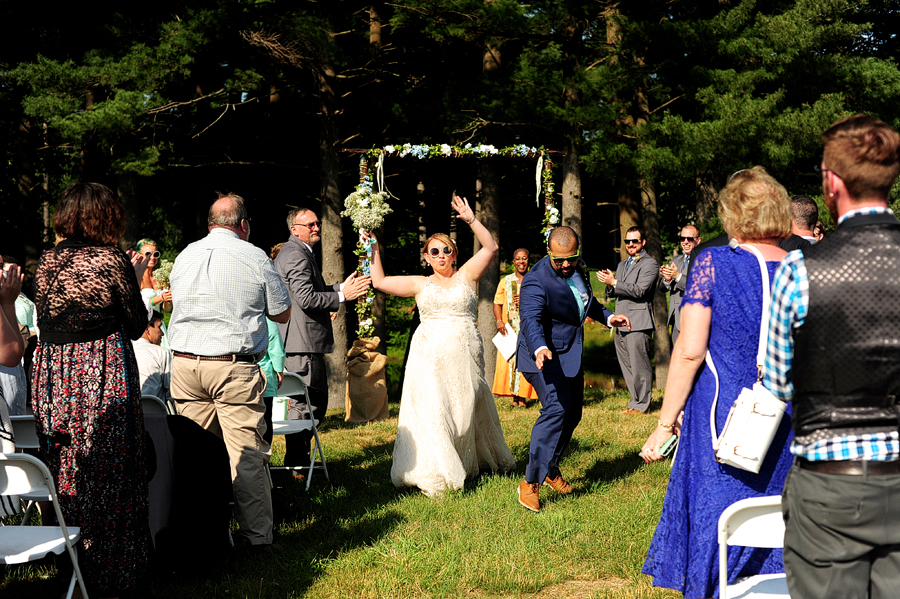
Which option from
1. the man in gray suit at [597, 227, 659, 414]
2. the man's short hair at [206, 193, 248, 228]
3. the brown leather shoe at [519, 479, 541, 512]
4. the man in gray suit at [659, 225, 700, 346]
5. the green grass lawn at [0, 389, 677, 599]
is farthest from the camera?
the man in gray suit at [597, 227, 659, 414]

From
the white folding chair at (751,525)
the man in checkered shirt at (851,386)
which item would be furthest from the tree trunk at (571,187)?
the man in checkered shirt at (851,386)

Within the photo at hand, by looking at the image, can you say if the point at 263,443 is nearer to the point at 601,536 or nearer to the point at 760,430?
the point at 601,536

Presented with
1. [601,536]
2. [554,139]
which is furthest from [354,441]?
[554,139]

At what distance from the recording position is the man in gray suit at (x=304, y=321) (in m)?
7.00

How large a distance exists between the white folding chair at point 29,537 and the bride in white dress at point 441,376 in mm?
3273

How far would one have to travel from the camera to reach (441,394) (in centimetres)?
666

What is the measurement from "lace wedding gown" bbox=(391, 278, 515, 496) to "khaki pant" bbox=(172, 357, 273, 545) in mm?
1702

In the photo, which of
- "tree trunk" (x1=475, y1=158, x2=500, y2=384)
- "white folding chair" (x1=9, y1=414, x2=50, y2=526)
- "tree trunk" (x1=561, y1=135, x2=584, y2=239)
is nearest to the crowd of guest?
"white folding chair" (x1=9, y1=414, x2=50, y2=526)

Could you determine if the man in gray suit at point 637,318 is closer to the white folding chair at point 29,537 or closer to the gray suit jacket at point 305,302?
the gray suit jacket at point 305,302

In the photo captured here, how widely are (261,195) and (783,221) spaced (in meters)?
16.7

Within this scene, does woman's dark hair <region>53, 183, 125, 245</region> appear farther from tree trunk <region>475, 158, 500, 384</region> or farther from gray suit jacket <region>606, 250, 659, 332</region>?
tree trunk <region>475, 158, 500, 384</region>

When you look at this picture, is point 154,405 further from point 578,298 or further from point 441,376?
point 578,298

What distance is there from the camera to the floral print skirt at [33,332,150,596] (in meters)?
3.81

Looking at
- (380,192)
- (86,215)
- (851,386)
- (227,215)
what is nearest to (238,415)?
(227,215)
